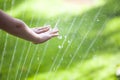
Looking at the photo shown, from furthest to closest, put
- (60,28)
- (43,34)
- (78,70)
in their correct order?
(60,28)
(78,70)
(43,34)

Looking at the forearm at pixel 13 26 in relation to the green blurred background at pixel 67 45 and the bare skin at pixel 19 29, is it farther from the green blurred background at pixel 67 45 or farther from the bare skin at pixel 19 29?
the green blurred background at pixel 67 45

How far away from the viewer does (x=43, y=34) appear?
1943 mm

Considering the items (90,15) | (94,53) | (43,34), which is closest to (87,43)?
(94,53)

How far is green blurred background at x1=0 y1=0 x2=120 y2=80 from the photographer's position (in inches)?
84.3

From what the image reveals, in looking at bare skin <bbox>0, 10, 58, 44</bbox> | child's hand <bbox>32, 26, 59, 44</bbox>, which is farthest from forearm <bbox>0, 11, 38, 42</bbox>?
child's hand <bbox>32, 26, 59, 44</bbox>

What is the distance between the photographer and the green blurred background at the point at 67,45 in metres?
2.14

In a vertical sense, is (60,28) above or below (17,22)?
below

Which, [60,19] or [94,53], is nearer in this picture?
[94,53]

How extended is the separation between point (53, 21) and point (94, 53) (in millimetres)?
397

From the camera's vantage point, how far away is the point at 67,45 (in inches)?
88.5

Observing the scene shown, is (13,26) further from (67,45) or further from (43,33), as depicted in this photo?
(67,45)

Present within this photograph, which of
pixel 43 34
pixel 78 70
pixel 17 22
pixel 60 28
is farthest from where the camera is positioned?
pixel 60 28

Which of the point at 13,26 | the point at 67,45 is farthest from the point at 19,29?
the point at 67,45

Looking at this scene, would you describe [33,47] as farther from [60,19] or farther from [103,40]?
[103,40]
